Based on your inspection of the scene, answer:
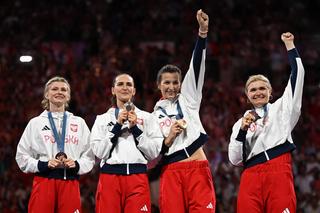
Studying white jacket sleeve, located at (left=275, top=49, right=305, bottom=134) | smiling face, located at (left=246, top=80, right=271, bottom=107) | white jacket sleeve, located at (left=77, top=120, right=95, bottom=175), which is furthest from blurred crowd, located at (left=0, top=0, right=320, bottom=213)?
white jacket sleeve, located at (left=275, top=49, right=305, bottom=134)

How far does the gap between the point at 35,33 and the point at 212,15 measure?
4.64m

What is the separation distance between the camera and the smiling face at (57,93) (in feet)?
23.3

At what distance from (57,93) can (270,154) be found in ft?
7.13

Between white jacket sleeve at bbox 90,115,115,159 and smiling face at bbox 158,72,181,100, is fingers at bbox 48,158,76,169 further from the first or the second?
smiling face at bbox 158,72,181,100

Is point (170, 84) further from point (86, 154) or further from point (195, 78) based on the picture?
point (86, 154)

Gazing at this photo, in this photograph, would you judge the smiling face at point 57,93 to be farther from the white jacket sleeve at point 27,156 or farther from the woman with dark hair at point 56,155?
the white jacket sleeve at point 27,156

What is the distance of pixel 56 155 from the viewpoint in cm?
683

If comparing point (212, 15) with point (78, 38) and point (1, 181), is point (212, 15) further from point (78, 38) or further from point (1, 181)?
point (1, 181)

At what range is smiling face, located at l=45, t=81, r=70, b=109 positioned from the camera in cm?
710

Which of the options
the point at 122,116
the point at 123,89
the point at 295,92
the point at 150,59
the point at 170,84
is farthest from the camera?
the point at 150,59

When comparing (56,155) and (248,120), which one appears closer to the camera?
(248,120)

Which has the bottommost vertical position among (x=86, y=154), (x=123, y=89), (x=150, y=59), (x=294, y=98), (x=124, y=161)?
(x=124, y=161)

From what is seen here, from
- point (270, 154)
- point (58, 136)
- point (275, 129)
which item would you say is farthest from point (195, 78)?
point (58, 136)

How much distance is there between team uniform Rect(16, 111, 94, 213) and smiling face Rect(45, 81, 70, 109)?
0.13 m
